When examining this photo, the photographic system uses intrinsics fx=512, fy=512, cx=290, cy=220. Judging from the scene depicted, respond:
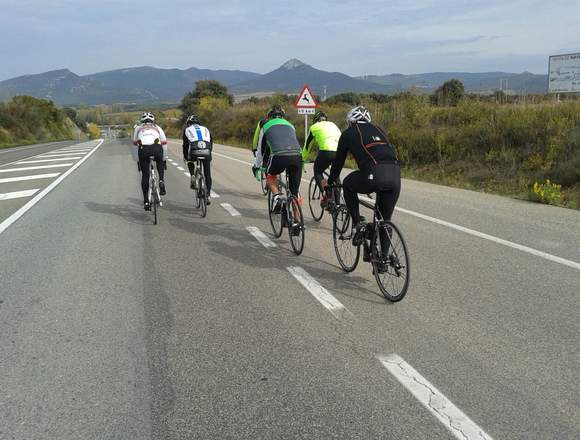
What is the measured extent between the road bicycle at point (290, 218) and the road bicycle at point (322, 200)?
466 millimetres

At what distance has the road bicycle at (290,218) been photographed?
6.54 metres

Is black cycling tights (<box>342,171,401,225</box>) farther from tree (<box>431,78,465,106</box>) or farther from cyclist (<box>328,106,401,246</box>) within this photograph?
tree (<box>431,78,465,106</box>)

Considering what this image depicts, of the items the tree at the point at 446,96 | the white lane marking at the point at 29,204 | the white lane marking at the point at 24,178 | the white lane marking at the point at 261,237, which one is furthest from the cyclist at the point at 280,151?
the tree at the point at 446,96

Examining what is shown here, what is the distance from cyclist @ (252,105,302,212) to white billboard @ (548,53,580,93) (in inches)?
674

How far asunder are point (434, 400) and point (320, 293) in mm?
2065

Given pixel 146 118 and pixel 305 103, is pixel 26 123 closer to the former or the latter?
pixel 305 103

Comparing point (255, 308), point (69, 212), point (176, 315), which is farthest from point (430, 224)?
point (69, 212)

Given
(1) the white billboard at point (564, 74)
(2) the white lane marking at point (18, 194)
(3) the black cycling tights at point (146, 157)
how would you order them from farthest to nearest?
1. (1) the white billboard at point (564, 74)
2. (2) the white lane marking at point (18, 194)
3. (3) the black cycling tights at point (146, 157)

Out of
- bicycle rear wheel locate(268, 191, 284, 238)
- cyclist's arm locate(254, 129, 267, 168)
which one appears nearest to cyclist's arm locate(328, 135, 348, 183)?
bicycle rear wheel locate(268, 191, 284, 238)

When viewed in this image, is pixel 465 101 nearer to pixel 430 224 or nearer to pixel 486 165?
pixel 486 165

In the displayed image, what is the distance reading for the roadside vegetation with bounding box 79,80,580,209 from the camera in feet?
38.6

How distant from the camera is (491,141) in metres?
14.9

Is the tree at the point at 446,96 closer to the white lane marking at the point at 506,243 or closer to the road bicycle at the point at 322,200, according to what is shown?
the road bicycle at the point at 322,200

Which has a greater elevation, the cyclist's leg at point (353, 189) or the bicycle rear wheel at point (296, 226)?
the cyclist's leg at point (353, 189)
